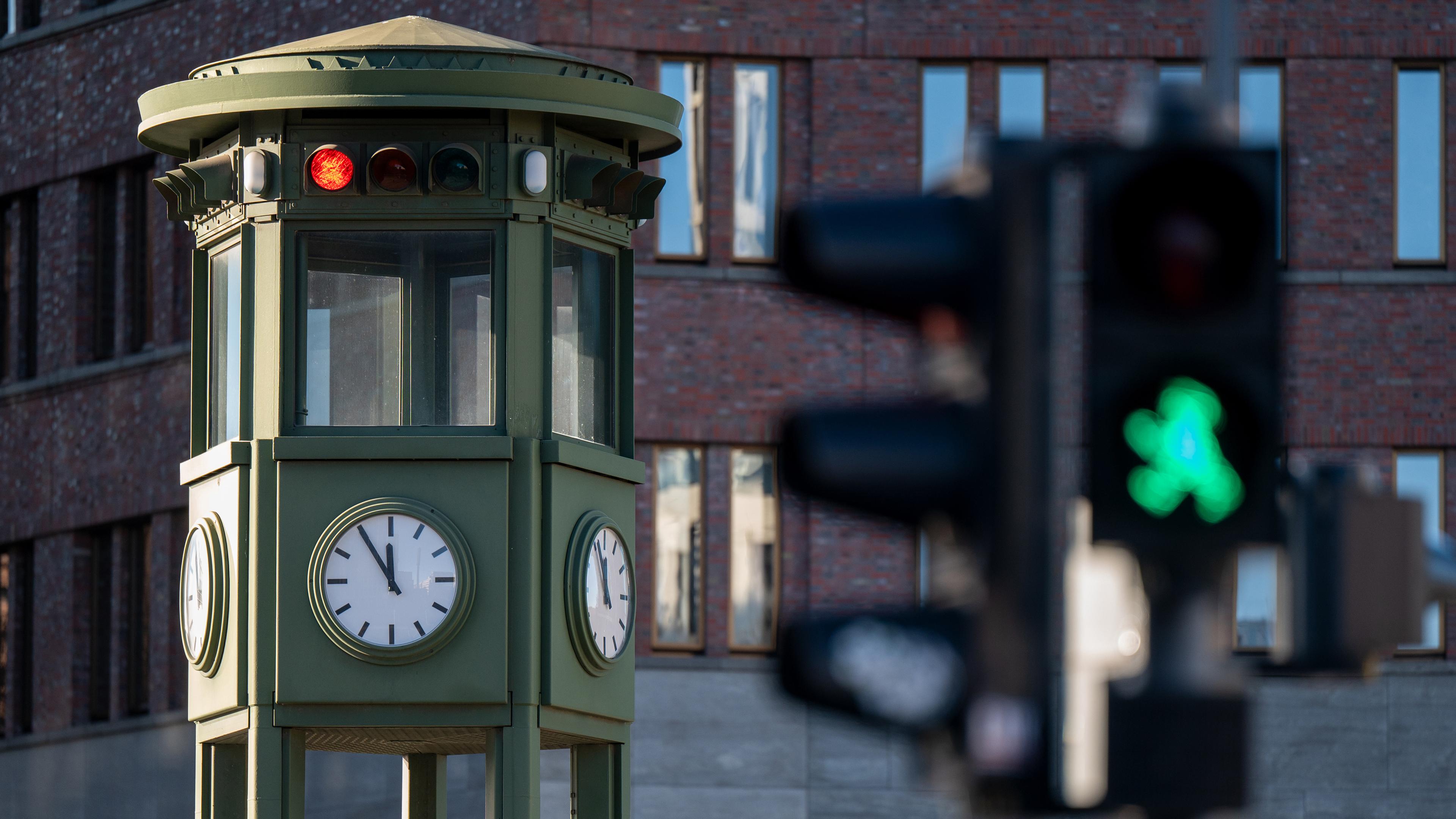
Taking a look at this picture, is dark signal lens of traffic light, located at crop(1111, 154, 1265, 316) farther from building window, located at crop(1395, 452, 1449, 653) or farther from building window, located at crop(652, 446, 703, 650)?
building window, located at crop(1395, 452, 1449, 653)

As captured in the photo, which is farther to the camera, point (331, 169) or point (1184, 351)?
point (331, 169)

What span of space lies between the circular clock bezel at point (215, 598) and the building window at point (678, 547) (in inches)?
564

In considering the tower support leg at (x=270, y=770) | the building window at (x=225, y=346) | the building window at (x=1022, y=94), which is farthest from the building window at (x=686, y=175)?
the tower support leg at (x=270, y=770)

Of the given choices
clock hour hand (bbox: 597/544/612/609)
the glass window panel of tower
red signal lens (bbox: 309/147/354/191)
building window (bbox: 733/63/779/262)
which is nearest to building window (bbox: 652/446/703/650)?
building window (bbox: 733/63/779/262)

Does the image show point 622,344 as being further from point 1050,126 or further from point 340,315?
point 1050,126

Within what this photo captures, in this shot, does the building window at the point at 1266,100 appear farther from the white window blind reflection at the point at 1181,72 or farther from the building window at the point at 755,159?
the building window at the point at 755,159

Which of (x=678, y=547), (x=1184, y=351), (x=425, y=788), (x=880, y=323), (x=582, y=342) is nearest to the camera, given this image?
(x=1184, y=351)

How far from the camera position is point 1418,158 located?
28.2 metres

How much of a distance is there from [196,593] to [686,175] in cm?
1501

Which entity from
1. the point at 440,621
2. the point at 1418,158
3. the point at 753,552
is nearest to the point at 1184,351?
the point at 440,621

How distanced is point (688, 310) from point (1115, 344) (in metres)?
23.2

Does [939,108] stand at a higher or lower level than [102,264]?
higher

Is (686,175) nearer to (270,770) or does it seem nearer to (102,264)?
(102,264)

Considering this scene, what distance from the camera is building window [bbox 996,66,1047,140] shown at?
28.0 metres
